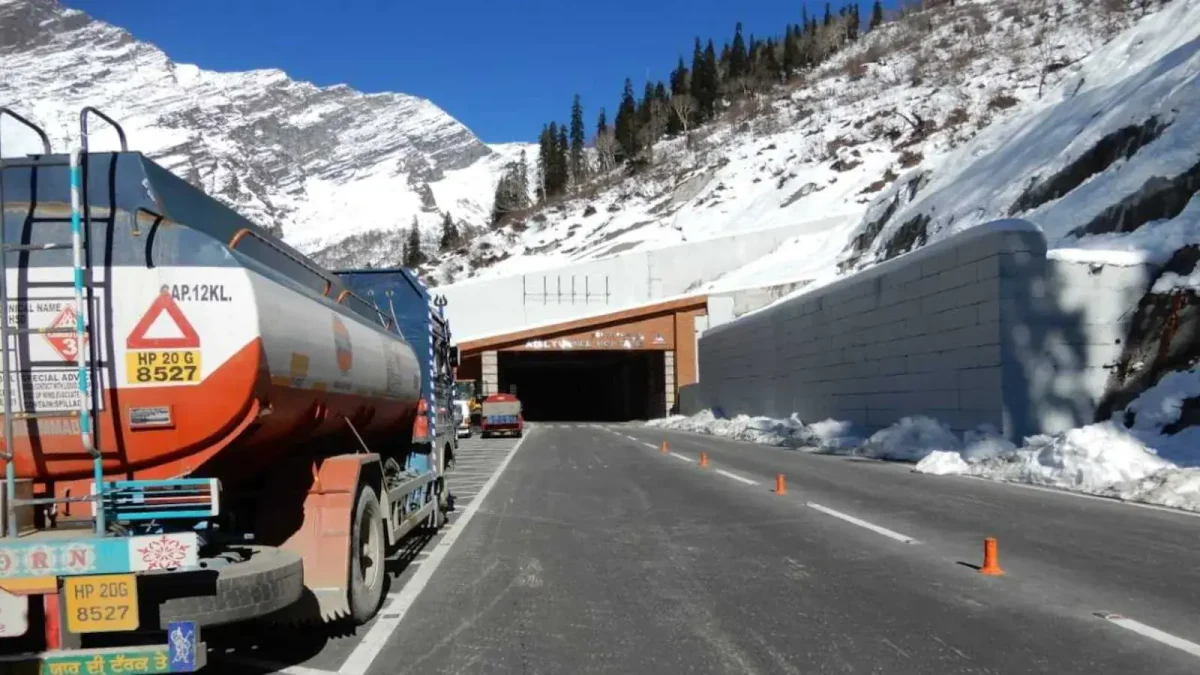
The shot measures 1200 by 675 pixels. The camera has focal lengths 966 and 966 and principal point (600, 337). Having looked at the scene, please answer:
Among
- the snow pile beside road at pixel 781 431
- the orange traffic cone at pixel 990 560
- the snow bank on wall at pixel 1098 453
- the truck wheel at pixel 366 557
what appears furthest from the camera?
the snow pile beside road at pixel 781 431

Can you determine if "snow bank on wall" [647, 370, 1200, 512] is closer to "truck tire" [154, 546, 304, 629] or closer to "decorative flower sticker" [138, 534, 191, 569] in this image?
"truck tire" [154, 546, 304, 629]

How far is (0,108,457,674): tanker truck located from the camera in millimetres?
4891

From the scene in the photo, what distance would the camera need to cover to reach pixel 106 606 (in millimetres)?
4891

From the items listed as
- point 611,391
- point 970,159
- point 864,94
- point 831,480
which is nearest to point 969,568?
point 831,480

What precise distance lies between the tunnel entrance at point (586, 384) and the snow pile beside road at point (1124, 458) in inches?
1604

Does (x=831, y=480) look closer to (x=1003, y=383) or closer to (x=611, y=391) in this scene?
(x=1003, y=383)

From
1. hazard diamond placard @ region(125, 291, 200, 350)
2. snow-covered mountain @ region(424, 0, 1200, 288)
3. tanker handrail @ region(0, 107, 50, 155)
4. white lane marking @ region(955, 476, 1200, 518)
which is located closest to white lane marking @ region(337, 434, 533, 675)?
hazard diamond placard @ region(125, 291, 200, 350)

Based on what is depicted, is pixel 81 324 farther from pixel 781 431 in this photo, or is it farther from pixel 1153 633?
pixel 781 431

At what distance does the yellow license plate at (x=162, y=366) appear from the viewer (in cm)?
530

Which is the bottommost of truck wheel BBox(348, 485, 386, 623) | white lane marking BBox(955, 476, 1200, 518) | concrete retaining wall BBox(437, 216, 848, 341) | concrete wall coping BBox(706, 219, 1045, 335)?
white lane marking BBox(955, 476, 1200, 518)

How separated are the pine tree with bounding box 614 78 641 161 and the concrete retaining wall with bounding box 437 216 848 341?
2501 inches

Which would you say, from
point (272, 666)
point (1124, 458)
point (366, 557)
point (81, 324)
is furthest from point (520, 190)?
point (81, 324)

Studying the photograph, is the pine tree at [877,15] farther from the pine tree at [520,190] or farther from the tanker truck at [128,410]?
the tanker truck at [128,410]

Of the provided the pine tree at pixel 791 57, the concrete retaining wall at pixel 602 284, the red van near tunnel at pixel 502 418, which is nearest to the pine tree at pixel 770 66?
the pine tree at pixel 791 57
